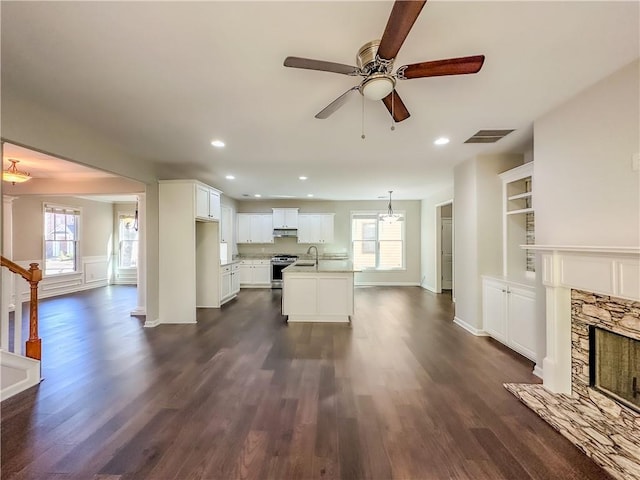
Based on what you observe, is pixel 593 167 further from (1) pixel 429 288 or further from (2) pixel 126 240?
(2) pixel 126 240

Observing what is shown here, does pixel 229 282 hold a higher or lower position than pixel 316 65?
lower

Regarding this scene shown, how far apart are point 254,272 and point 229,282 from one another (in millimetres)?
1647

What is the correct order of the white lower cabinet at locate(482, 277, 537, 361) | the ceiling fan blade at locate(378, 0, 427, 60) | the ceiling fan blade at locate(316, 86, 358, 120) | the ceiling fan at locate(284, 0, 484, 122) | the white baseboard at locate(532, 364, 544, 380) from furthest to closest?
the white lower cabinet at locate(482, 277, 537, 361) → the white baseboard at locate(532, 364, 544, 380) → the ceiling fan blade at locate(316, 86, 358, 120) → the ceiling fan at locate(284, 0, 484, 122) → the ceiling fan blade at locate(378, 0, 427, 60)

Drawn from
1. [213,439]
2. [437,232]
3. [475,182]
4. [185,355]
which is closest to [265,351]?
[185,355]

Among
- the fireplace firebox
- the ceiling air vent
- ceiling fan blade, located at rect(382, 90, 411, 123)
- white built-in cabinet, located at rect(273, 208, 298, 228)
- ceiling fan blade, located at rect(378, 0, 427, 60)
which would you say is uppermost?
the ceiling air vent

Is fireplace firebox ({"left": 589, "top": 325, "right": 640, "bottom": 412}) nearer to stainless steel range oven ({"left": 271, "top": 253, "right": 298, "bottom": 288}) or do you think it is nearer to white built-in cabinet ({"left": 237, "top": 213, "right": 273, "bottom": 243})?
stainless steel range oven ({"left": 271, "top": 253, "right": 298, "bottom": 288})

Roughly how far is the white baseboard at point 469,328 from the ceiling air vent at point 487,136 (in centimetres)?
266

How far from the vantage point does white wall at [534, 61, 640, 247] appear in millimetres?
2066

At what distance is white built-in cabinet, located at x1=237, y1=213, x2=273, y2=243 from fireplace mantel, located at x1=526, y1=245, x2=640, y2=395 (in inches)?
267

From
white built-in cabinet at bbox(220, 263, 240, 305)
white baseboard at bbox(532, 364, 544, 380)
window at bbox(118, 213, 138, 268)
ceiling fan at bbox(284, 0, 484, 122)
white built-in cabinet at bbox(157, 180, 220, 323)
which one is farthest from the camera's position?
window at bbox(118, 213, 138, 268)

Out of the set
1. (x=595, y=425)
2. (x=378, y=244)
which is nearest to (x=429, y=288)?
(x=378, y=244)

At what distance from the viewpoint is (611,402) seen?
2229mm

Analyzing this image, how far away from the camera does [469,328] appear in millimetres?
4316

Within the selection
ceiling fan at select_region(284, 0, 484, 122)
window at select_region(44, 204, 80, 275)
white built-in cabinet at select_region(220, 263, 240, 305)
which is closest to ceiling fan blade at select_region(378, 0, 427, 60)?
ceiling fan at select_region(284, 0, 484, 122)
